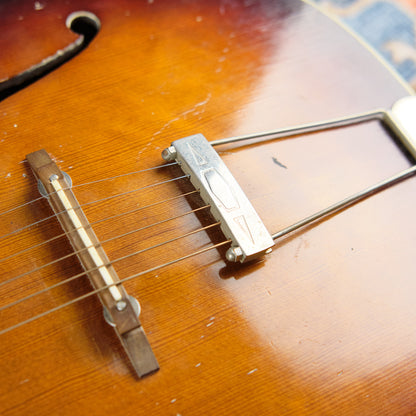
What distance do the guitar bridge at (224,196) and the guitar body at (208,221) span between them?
3cm

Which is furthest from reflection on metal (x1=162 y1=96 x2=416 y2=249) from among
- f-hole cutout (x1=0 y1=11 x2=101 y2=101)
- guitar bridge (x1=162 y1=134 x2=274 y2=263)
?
f-hole cutout (x1=0 y1=11 x2=101 y2=101)

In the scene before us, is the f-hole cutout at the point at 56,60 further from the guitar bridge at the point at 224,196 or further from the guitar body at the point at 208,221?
the guitar bridge at the point at 224,196

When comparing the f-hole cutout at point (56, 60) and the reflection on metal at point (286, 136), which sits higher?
the f-hole cutout at point (56, 60)

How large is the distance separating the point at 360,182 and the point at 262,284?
→ 0.32 m

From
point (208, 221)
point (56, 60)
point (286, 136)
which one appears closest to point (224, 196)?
point (208, 221)

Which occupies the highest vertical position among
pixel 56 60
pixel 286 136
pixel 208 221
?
pixel 56 60

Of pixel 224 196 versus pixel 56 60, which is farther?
pixel 56 60

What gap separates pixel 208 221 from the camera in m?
0.69

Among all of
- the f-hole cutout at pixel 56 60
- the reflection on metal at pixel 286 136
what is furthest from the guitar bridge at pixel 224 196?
the f-hole cutout at pixel 56 60

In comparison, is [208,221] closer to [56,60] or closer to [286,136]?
[286,136]

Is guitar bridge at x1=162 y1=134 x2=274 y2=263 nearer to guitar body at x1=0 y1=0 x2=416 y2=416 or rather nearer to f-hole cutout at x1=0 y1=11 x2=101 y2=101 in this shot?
guitar body at x1=0 y1=0 x2=416 y2=416

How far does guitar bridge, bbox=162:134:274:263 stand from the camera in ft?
2.13

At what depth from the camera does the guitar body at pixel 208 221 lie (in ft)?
1.86

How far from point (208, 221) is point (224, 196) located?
0.05 m
